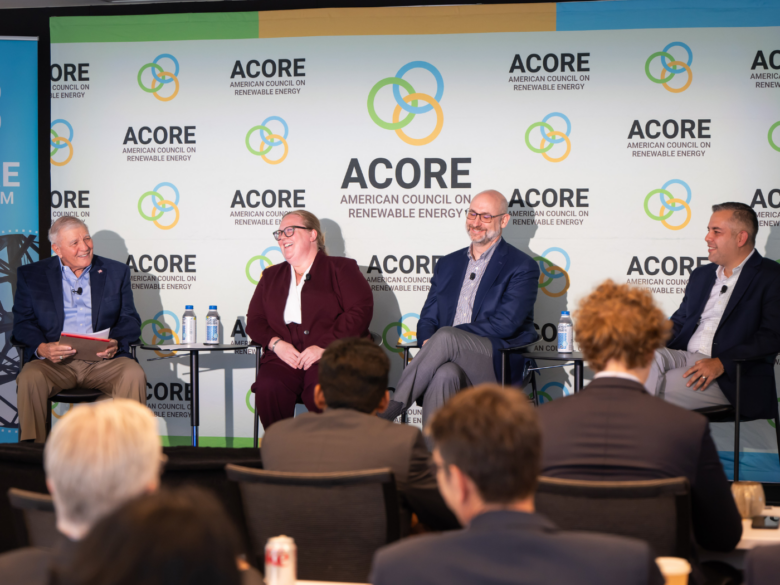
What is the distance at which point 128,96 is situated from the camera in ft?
15.9

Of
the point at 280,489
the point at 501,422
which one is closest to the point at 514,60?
the point at 280,489

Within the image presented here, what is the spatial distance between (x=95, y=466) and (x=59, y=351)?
3413 millimetres

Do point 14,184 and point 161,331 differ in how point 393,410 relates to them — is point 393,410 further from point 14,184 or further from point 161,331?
point 14,184

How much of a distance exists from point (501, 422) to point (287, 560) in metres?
0.51

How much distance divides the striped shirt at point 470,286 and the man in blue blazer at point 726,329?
1.02 meters

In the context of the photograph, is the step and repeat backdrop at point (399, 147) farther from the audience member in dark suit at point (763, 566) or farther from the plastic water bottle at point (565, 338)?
the audience member in dark suit at point (763, 566)

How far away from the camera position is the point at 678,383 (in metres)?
3.58

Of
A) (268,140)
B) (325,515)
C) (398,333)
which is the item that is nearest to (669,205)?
(398,333)

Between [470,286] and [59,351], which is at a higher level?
[470,286]

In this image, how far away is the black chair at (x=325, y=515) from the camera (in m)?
1.56

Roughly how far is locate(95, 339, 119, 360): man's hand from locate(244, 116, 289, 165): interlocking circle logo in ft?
4.82

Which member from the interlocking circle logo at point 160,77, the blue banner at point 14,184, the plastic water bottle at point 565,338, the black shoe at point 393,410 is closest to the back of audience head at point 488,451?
the black shoe at point 393,410

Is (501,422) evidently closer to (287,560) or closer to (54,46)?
(287,560)

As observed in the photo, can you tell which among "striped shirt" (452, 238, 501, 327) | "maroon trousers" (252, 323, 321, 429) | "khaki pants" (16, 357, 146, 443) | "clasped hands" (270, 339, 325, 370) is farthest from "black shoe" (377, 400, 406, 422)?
"khaki pants" (16, 357, 146, 443)
